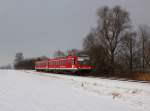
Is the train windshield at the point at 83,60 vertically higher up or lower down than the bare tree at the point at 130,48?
lower down

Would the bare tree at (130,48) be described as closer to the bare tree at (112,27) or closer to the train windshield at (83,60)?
the bare tree at (112,27)

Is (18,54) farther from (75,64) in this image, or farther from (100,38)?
(75,64)

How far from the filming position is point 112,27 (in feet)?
141

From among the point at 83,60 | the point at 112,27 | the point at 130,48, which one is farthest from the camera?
the point at 130,48

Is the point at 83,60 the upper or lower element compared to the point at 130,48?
lower

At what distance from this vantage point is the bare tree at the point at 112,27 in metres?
42.6

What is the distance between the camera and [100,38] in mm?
43844

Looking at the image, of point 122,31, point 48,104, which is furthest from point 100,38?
point 48,104

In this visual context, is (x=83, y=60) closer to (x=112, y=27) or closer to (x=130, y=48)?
(x=112, y=27)

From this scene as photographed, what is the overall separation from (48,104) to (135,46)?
47.0 m

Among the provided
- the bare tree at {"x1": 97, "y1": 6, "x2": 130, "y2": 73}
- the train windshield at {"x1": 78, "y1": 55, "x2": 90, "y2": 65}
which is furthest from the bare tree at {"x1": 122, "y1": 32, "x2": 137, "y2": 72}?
the train windshield at {"x1": 78, "y1": 55, "x2": 90, "y2": 65}

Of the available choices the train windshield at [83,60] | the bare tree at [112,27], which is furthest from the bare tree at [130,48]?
the train windshield at [83,60]

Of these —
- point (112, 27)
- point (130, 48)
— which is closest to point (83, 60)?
point (112, 27)

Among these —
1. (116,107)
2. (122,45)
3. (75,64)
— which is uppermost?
(122,45)
